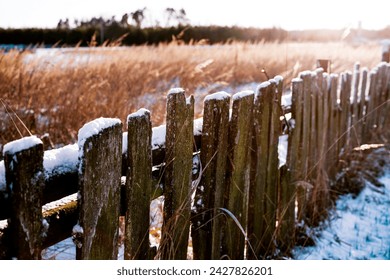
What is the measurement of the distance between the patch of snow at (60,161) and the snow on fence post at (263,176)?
3.48 ft

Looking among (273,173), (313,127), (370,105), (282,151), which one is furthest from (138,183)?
(370,105)

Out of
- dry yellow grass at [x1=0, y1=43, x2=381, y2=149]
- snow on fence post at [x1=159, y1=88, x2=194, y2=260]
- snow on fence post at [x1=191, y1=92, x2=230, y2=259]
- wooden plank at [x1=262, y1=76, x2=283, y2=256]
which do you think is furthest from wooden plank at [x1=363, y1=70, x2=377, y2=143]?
snow on fence post at [x1=159, y1=88, x2=194, y2=260]

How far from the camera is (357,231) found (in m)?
2.80

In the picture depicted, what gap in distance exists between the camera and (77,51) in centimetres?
471

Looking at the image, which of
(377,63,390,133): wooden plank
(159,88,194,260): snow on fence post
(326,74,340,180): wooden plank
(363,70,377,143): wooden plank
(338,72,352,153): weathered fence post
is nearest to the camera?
(159,88,194,260): snow on fence post

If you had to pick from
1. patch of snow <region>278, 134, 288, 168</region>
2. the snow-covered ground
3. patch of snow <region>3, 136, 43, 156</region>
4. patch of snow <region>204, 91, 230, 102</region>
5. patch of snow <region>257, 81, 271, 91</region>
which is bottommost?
the snow-covered ground

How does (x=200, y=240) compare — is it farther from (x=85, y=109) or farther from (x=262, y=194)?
(x=85, y=109)

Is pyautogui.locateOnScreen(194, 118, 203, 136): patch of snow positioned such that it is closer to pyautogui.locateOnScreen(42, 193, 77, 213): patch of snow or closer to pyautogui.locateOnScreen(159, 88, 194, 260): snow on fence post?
pyautogui.locateOnScreen(159, 88, 194, 260): snow on fence post

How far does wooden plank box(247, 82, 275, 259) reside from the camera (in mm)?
2064

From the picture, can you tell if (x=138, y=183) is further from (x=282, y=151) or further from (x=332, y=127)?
(x=282, y=151)

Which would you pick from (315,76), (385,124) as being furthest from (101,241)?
(385,124)

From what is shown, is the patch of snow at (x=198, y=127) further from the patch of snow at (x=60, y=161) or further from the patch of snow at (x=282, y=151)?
the patch of snow at (x=282, y=151)

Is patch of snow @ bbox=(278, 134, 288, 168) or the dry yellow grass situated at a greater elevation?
the dry yellow grass

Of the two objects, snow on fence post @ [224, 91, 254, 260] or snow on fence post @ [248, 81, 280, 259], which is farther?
snow on fence post @ [248, 81, 280, 259]
